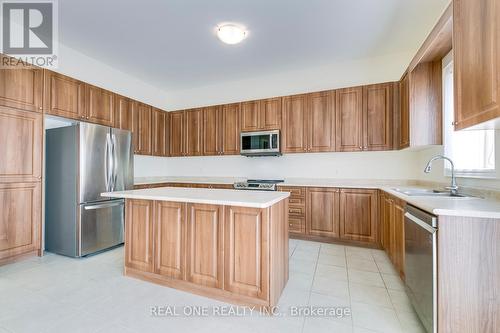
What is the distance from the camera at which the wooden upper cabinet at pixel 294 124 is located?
3.89m

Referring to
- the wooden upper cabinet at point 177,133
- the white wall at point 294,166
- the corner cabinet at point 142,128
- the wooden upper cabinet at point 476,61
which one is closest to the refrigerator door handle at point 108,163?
the corner cabinet at point 142,128

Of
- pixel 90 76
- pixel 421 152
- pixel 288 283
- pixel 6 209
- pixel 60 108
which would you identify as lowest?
pixel 288 283

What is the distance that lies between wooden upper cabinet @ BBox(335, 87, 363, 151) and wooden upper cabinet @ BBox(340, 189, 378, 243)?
716 mm

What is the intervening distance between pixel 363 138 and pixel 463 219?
7.66 ft

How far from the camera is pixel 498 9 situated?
1248 millimetres

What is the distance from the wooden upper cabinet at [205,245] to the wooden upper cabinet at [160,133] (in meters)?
2.98

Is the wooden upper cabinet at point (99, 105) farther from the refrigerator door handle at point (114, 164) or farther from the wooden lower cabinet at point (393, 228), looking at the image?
the wooden lower cabinet at point (393, 228)

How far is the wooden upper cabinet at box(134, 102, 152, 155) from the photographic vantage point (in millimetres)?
4191

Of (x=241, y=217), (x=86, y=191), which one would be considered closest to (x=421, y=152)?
(x=241, y=217)

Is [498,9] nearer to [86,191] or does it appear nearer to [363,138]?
[363,138]

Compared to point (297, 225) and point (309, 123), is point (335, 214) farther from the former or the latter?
point (309, 123)

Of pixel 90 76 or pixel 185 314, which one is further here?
pixel 90 76

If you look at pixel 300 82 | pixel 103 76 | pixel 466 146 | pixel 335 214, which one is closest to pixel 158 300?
pixel 335 214

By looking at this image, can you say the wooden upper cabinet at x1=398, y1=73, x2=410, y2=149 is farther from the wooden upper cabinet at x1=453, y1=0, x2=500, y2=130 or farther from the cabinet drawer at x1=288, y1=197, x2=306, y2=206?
the cabinet drawer at x1=288, y1=197, x2=306, y2=206
